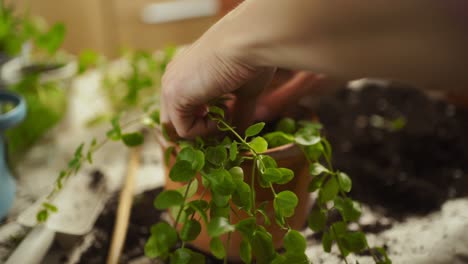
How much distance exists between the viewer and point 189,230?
463mm

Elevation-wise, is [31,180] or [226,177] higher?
[226,177]

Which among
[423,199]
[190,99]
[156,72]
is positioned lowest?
[423,199]

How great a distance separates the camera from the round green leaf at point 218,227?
420mm

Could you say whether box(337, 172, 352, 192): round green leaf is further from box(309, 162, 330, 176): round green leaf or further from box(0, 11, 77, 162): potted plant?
box(0, 11, 77, 162): potted plant

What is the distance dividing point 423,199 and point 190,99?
1.39 ft

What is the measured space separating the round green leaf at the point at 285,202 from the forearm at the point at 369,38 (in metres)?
0.13

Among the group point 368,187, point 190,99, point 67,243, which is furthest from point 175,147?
point 368,187

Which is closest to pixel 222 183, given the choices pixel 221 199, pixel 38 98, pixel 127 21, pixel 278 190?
pixel 221 199

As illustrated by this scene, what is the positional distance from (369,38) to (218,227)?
8.3 inches

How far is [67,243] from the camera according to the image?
62 cm

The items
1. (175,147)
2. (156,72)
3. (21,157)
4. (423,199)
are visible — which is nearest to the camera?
(175,147)

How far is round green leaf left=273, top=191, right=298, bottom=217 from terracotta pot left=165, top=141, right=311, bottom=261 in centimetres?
6

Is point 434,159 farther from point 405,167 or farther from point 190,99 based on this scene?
point 190,99

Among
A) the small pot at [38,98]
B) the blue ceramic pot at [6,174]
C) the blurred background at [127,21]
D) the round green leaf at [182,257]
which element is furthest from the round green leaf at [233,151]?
the blurred background at [127,21]
